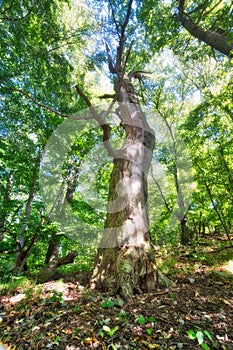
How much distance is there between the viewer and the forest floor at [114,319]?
1462 mm

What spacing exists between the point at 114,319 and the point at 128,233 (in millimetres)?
1031

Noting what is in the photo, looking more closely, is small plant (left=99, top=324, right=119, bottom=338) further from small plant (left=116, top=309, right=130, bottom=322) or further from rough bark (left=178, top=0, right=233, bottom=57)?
rough bark (left=178, top=0, right=233, bottom=57)

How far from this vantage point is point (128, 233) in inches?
101

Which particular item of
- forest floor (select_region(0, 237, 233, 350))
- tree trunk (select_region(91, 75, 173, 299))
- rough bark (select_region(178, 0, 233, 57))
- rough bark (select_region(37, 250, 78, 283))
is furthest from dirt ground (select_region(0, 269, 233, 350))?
rough bark (select_region(178, 0, 233, 57))

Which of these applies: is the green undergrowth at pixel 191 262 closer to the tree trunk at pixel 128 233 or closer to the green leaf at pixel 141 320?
the tree trunk at pixel 128 233

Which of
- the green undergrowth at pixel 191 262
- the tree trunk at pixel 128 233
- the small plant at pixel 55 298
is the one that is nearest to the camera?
the small plant at pixel 55 298

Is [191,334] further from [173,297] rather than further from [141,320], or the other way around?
[173,297]

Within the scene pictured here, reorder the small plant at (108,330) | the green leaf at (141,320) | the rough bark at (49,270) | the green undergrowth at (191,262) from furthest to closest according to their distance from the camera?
the green undergrowth at (191,262)
the rough bark at (49,270)
the green leaf at (141,320)
the small plant at (108,330)

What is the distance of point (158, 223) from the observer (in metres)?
9.80

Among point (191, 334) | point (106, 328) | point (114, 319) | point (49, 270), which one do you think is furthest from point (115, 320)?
point (49, 270)

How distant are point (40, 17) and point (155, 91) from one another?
20.7ft

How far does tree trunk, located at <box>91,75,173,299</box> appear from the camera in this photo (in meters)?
2.31

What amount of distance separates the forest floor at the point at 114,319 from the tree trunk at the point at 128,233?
0.60ft

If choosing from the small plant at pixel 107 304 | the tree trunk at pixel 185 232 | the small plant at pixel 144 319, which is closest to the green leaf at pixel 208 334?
the small plant at pixel 144 319
